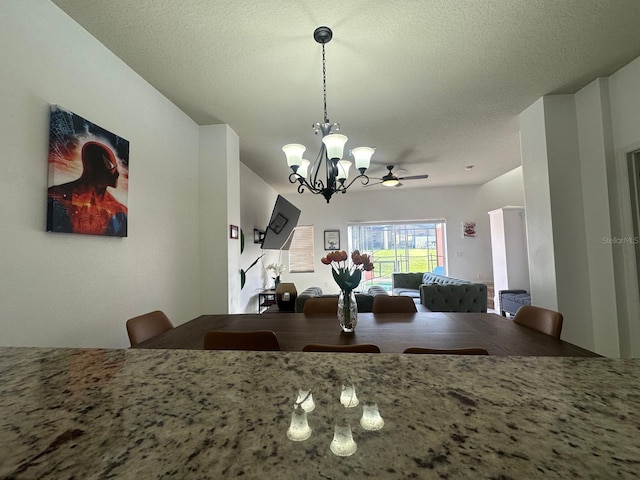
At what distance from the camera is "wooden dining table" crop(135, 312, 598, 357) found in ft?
4.06

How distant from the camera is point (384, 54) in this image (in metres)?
1.90

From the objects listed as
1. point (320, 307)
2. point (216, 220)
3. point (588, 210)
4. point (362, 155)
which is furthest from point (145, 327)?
point (588, 210)

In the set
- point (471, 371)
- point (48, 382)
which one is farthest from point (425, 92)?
point (48, 382)

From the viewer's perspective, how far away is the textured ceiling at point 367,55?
156cm

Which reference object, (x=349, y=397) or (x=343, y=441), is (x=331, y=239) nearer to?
(x=349, y=397)

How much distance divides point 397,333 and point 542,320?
32.4 inches

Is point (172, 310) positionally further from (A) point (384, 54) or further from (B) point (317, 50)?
(A) point (384, 54)

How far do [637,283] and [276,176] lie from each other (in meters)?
4.56

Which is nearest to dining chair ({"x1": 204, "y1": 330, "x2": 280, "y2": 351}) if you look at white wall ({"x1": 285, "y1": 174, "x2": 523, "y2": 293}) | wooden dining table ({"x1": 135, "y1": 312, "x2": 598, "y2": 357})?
wooden dining table ({"x1": 135, "y1": 312, "x2": 598, "y2": 357})

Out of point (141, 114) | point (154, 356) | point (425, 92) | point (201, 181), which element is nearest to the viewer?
point (154, 356)

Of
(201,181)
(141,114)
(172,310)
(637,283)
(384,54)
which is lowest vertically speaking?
(172,310)

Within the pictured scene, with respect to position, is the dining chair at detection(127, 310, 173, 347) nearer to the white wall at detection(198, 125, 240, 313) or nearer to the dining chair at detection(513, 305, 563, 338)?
the white wall at detection(198, 125, 240, 313)

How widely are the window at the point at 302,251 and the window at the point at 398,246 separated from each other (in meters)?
0.97

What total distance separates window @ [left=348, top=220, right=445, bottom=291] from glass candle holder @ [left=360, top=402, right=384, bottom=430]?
19.1 feet
